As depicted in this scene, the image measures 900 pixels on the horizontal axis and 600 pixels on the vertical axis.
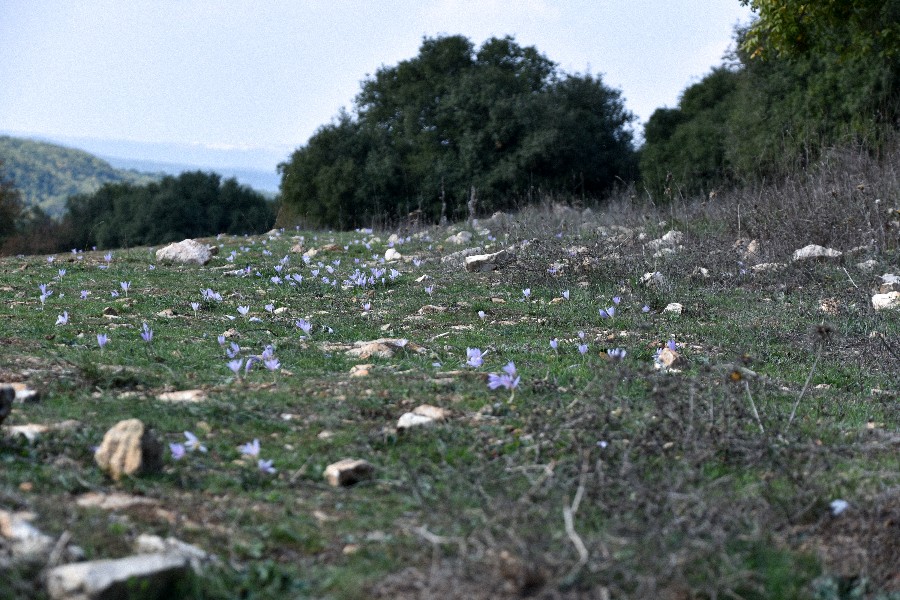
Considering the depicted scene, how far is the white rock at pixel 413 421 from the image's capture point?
341 cm

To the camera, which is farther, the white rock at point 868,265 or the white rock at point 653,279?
the white rock at point 868,265

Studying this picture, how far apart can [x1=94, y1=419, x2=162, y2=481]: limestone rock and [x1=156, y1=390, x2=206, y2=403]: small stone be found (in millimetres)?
709

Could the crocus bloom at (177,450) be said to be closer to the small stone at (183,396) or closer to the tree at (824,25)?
the small stone at (183,396)

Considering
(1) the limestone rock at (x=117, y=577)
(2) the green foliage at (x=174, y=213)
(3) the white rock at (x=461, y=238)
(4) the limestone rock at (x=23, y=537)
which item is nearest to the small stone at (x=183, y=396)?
(4) the limestone rock at (x=23, y=537)

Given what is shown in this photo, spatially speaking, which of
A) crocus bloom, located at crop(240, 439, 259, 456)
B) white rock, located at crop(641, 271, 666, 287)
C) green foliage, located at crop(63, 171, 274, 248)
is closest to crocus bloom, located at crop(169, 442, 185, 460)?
crocus bloom, located at crop(240, 439, 259, 456)

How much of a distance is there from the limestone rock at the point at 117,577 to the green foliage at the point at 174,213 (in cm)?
2969

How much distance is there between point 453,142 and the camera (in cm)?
2467

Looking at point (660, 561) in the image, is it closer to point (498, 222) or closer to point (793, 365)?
point (793, 365)

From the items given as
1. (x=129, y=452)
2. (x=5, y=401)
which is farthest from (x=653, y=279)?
(x=5, y=401)

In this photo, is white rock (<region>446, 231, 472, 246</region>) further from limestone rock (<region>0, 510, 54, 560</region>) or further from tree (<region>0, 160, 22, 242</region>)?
tree (<region>0, 160, 22, 242</region>)

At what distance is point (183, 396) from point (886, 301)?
5.38 metres

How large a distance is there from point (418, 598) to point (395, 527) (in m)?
0.42

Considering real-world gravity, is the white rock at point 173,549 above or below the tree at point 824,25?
below

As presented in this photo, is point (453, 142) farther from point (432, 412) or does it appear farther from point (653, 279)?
point (432, 412)
